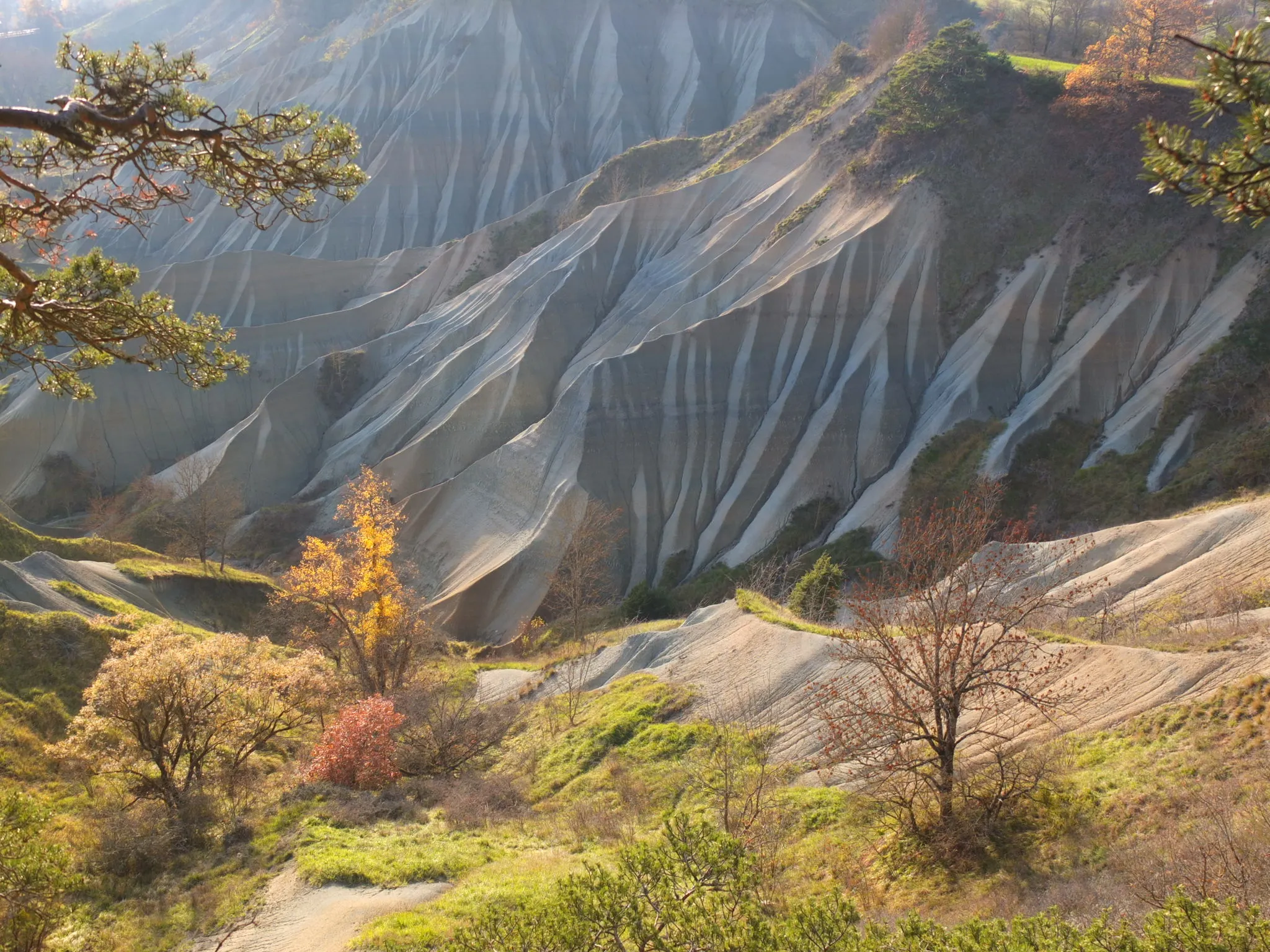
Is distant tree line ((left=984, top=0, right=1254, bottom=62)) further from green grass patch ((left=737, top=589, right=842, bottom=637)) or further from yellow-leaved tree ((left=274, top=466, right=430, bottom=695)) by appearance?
yellow-leaved tree ((left=274, top=466, right=430, bottom=695))

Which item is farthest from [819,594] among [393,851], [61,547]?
[61,547]

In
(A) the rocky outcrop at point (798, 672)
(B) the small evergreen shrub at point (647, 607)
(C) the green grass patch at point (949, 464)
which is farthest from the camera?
(B) the small evergreen shrub at point (647, 607)

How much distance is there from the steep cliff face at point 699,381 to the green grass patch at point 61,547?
1100 centimetres

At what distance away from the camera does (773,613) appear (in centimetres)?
2053

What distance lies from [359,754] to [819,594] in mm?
13092

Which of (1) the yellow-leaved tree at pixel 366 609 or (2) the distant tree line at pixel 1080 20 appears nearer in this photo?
(1) the yellow-leaved tree at pixel 366 609

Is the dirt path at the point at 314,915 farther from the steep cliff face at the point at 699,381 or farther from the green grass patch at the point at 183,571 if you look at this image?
the green grass patch at the point at 183,571

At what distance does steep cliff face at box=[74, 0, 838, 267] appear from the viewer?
80.2 meters

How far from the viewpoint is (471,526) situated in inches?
1454

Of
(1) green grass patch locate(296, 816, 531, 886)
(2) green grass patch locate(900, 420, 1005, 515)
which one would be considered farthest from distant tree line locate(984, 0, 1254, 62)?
(1) green grass patch locate(296, 816, 531, 886)

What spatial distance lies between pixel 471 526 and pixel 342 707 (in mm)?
17344

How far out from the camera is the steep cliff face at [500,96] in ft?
263

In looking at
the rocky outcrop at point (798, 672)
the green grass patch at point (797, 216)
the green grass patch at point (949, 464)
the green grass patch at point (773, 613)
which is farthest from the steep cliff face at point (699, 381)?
the rocky outcrop at point (798, 672)

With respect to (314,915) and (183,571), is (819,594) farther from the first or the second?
(183,571)
